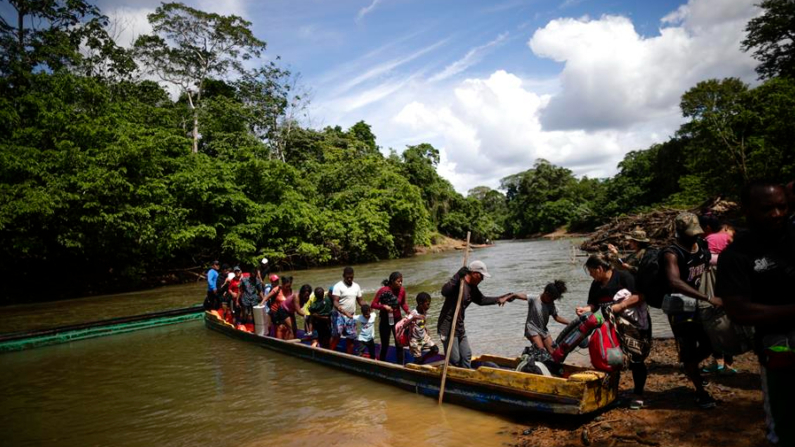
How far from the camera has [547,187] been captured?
72.4 metres

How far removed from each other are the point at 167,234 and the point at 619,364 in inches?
966

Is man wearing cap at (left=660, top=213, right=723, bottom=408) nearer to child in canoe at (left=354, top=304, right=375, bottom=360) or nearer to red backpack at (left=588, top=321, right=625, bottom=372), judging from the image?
red backpack at (left=588, top=321, right=625, bottom=372)

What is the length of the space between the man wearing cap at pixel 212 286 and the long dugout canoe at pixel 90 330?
60.1 inches

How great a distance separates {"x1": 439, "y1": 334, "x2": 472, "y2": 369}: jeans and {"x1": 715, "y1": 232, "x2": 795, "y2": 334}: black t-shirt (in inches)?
162

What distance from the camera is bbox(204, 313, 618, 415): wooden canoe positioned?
454cm

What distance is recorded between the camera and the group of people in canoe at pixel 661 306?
7.09 ft

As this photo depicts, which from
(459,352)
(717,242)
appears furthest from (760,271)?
(459,352)

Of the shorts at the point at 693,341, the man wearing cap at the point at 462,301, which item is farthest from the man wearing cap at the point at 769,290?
the man wearing cap at the point at 462,301

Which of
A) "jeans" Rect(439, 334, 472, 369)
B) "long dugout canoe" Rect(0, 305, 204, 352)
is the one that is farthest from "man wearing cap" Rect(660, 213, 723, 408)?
"long dugout canoe" Rect(0, 305, 204, 352)

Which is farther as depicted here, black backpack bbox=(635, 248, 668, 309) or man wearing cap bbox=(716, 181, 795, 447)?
black backpack bbox=(635, 248, 668, 309)

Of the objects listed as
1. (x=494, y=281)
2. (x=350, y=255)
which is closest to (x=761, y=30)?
(x=494, y=281)

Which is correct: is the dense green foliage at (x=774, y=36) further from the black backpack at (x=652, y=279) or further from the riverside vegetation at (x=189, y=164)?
the black backpack at (x=652, y=279)

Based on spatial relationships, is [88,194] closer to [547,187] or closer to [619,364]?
[619,364]

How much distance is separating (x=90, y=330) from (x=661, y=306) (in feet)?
50.8
